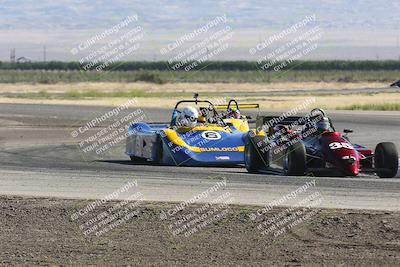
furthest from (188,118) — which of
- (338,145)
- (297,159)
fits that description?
(338,145)

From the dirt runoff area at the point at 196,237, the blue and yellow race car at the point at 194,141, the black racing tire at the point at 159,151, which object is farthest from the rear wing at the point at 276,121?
the dirt runoff area at the point at 196,237

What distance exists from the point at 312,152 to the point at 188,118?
4.04 metres

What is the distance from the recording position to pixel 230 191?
52.9ft

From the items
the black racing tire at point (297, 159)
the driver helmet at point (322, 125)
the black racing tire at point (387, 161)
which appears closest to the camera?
the black racing tire at point (297, 159)

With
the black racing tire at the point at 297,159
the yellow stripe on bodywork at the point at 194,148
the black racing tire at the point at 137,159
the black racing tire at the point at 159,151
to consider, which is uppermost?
the black racing tire at the point at 297,159

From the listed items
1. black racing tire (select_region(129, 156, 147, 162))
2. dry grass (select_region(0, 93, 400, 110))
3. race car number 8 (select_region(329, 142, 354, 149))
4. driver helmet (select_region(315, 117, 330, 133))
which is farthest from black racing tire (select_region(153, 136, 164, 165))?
dry grass (select_region(0, 93, 400, 110))

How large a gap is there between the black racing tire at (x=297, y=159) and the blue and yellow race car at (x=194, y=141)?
8.31 feet

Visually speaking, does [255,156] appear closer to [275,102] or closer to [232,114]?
[232,114]

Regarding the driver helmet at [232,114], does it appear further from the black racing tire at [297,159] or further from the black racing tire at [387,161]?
the black racing tire at [387,161]

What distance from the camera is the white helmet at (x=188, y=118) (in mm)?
22031

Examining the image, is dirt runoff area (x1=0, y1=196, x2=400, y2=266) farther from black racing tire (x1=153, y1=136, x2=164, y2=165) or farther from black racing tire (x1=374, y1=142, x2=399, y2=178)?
black racing tire (x1=153, y1=136, x2=164, y2=165)

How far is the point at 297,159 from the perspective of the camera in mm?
18172

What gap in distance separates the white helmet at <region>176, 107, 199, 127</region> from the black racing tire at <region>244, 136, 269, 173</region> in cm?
237

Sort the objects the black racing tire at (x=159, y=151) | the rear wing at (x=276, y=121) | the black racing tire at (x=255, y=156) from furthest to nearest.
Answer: the black racing tire at (x=159, y=151) → the rear wing at (x=276, y=121) → the black racing tire at (x=255, y=156)
